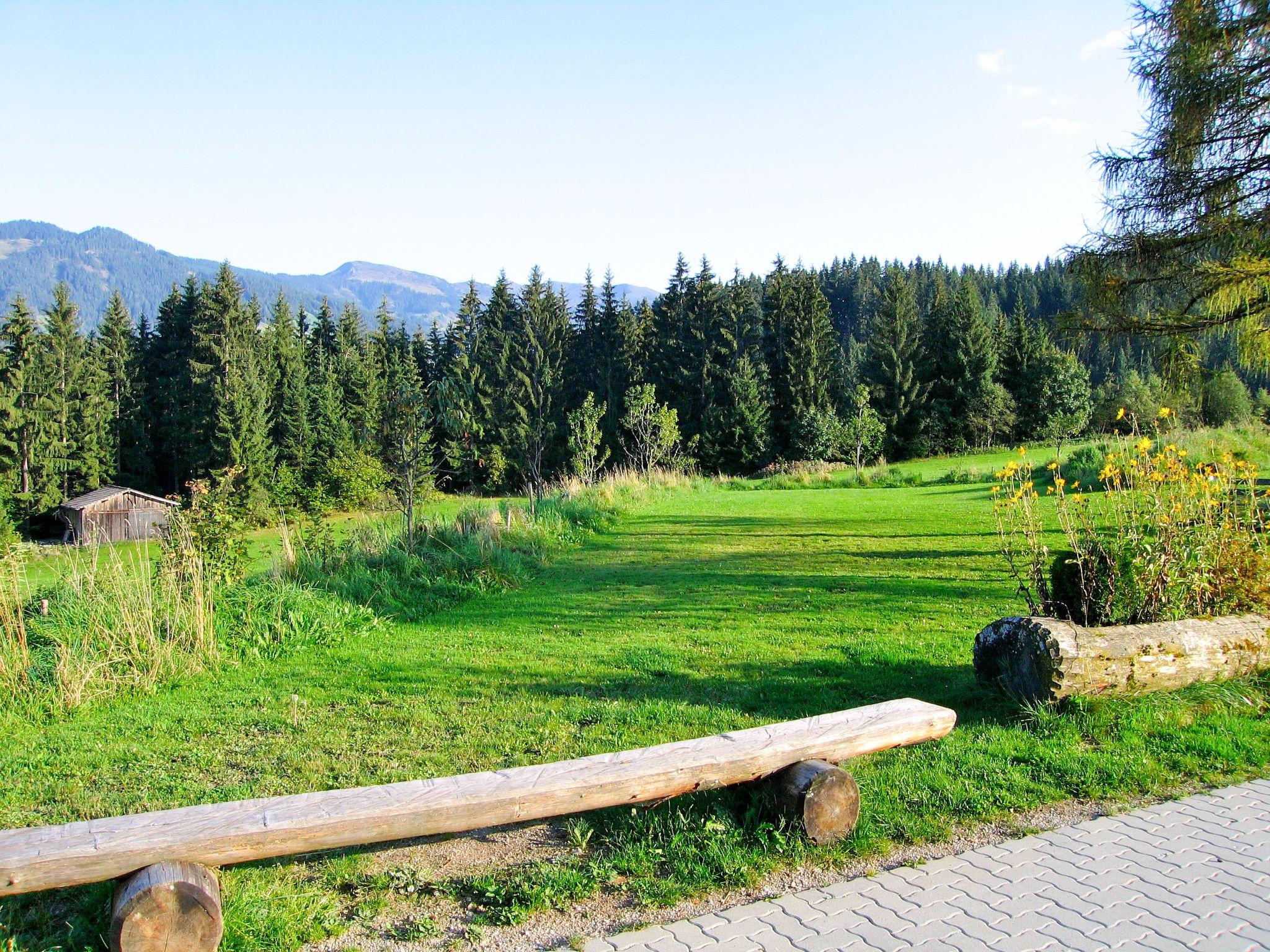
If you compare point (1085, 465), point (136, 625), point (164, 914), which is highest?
point (1085, 465)

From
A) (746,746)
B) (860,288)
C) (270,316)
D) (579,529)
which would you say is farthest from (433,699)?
(860,288)

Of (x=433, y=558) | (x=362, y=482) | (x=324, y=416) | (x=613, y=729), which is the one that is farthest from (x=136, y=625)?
(x=324, y=416)

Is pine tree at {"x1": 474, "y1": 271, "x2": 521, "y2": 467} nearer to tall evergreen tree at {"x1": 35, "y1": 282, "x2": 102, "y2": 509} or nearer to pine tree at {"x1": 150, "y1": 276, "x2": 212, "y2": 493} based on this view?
pine tree at {"x1": 150, "y1": 276, "x2": 212, "y2": 493}

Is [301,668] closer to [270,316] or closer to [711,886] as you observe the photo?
[711,886]

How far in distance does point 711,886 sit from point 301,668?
451 cm

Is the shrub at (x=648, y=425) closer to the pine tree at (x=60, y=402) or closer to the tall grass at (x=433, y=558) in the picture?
the tall grass at (x=433, y=558)

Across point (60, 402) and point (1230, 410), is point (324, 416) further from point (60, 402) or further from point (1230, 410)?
point (1230, 410)

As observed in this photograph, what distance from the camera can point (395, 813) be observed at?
300 centimetres

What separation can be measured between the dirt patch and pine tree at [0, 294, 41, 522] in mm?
45347

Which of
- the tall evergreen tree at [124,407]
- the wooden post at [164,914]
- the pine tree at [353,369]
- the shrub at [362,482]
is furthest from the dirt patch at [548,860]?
the tall evergreen tree at [124,407]

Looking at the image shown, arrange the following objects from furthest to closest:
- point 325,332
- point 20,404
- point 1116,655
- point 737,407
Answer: point 325,332 < point 737,407 < point 20,404 < point 1116,655

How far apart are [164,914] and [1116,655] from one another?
479 cm

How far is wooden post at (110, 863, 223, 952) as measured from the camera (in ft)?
8.50

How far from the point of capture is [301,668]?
6469 mm
